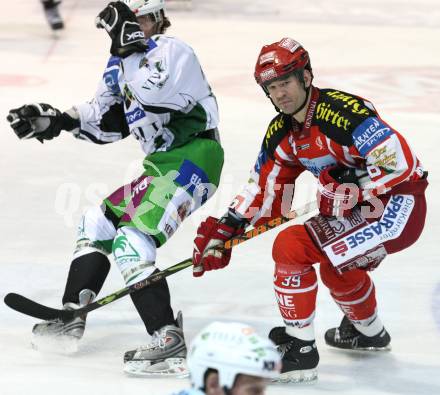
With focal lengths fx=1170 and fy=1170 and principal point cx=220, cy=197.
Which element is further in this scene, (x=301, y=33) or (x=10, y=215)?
(x=301, y=33)

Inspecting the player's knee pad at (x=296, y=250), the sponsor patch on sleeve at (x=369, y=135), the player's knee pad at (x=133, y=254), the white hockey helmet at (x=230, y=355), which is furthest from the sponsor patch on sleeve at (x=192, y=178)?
the white hockey helmet at (x=230, y=355)

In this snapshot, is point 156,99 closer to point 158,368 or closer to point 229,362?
point 158,368

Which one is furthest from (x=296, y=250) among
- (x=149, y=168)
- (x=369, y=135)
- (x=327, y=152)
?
(x=149, y=168)

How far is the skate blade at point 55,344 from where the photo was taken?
13.5 feet

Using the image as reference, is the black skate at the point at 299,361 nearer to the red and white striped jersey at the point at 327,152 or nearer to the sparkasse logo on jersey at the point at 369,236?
the sparkasse logo on jersey at the point at 369,236

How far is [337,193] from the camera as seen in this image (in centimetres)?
379

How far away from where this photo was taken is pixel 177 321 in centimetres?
406

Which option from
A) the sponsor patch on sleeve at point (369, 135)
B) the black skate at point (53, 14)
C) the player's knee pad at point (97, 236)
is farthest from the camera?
the black skate at point (53, 14)

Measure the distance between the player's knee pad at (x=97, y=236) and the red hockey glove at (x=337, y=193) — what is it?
0.84 meters

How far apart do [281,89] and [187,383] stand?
102 centimetres

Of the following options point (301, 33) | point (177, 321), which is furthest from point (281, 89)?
point (301, 33)

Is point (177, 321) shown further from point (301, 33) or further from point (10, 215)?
point (301, 33)

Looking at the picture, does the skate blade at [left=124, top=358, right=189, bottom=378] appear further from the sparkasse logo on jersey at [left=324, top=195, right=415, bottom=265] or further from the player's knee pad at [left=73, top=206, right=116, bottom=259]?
the sparkasse logo on jersey at [left=324, top=195, right=415, bottom=265]

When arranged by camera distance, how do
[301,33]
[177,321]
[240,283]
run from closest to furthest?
→ [177,321]
[240,283]
[301,33]
